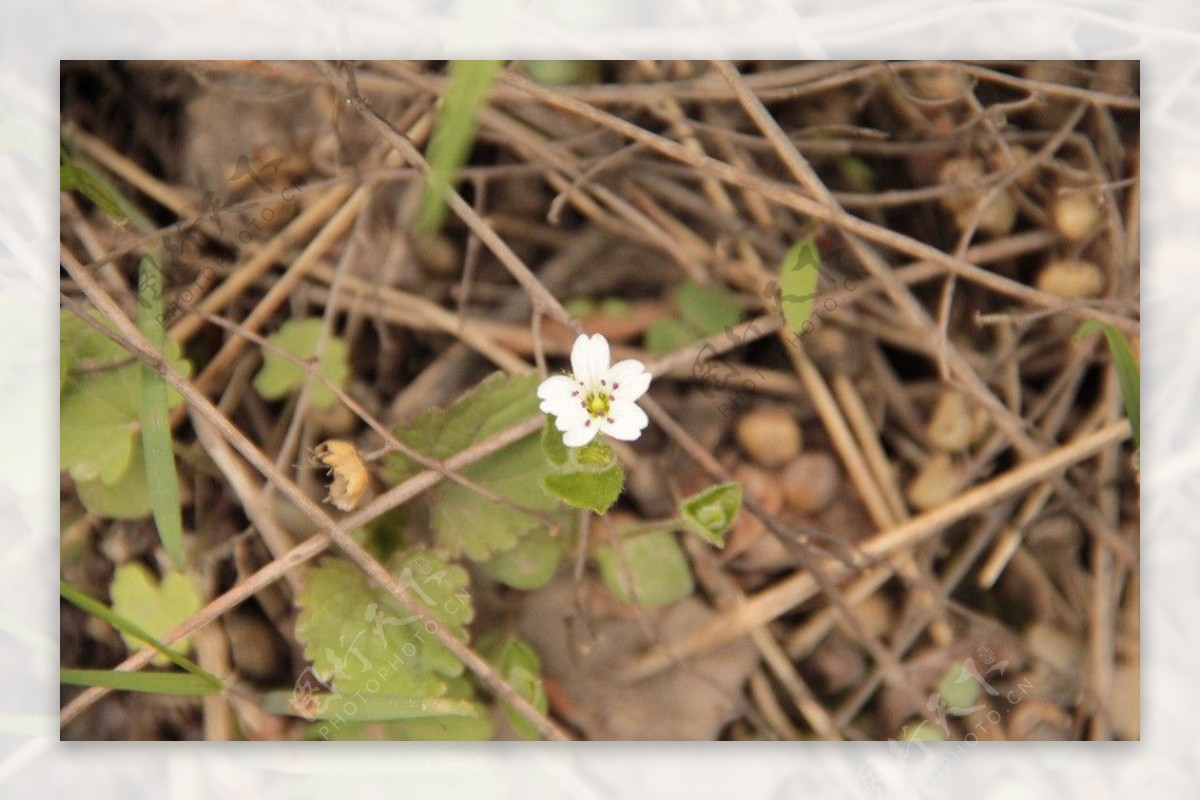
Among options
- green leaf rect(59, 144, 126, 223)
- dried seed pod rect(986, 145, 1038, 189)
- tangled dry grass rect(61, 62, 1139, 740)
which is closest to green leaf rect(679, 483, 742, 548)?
tangled dry grass rect(61, 62, 1139, 740)

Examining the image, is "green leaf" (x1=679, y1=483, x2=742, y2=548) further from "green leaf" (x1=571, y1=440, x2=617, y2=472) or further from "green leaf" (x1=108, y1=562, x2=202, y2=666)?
"green leaf" (x1=108, y1=562, x2=202, y2=666)

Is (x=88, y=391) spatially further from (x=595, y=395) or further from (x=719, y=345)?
(x=719, y=345)

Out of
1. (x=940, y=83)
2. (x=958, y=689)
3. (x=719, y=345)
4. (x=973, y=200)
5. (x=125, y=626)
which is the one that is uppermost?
(x=940, y=83)

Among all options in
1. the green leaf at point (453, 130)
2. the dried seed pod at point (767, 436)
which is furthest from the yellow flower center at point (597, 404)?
the green leaf at point (453, 130)

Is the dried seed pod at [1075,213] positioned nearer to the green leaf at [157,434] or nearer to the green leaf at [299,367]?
the green leaf at [299,367]

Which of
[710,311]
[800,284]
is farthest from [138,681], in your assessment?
[800,284]

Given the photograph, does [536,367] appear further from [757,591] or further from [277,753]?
[277,753]
